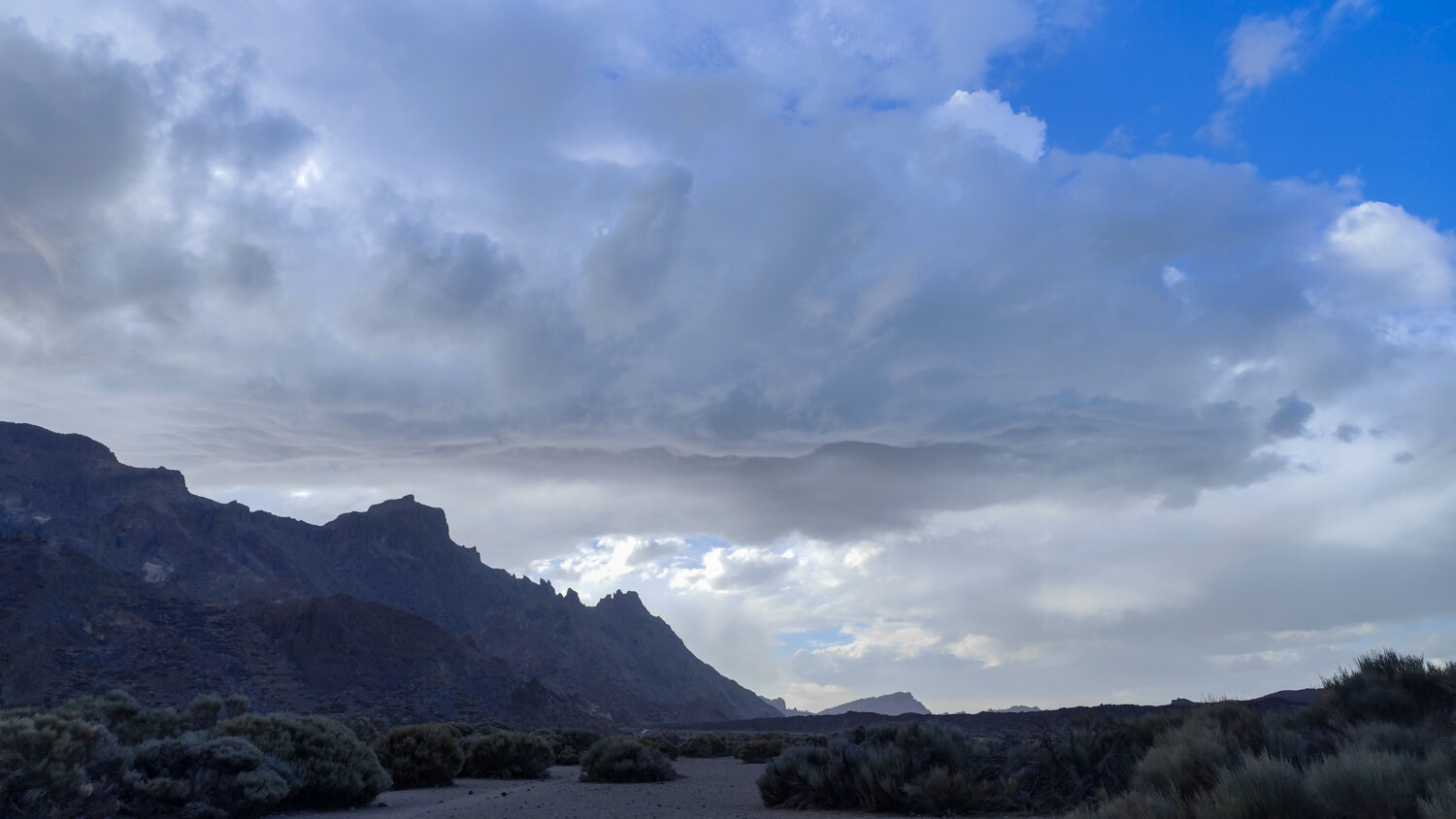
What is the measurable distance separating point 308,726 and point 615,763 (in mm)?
10294

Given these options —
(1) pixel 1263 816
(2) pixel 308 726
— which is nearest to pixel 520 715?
(2) pixel 308 726

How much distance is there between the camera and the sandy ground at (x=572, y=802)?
1611 centimetres

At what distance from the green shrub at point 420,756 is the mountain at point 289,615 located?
38277 mm

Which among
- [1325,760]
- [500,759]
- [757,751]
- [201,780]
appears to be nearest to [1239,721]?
[1325,760]

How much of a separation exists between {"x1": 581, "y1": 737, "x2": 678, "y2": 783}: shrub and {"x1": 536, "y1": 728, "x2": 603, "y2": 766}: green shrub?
9.40 metres

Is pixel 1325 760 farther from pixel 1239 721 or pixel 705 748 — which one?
pixel 705 748

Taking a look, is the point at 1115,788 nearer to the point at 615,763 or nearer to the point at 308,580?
the point at 615,763

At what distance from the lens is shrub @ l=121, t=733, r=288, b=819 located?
511 inches

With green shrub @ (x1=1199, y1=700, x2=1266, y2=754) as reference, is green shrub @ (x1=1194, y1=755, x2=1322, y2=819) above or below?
below

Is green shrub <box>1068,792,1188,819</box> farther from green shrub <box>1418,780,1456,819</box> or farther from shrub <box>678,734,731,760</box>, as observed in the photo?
shrub <box>678,734,731,760</box>

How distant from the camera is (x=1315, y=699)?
47.0 feet

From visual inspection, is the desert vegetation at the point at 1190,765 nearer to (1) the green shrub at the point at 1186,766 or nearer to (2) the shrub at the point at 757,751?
(1) the green shrub at the point at 1186,766

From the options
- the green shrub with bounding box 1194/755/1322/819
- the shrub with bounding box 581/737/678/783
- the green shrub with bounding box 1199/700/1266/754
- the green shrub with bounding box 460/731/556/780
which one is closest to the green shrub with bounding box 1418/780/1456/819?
the green shrub with bounding box 1194/755/1322/819

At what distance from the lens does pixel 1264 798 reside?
21.7 feet
